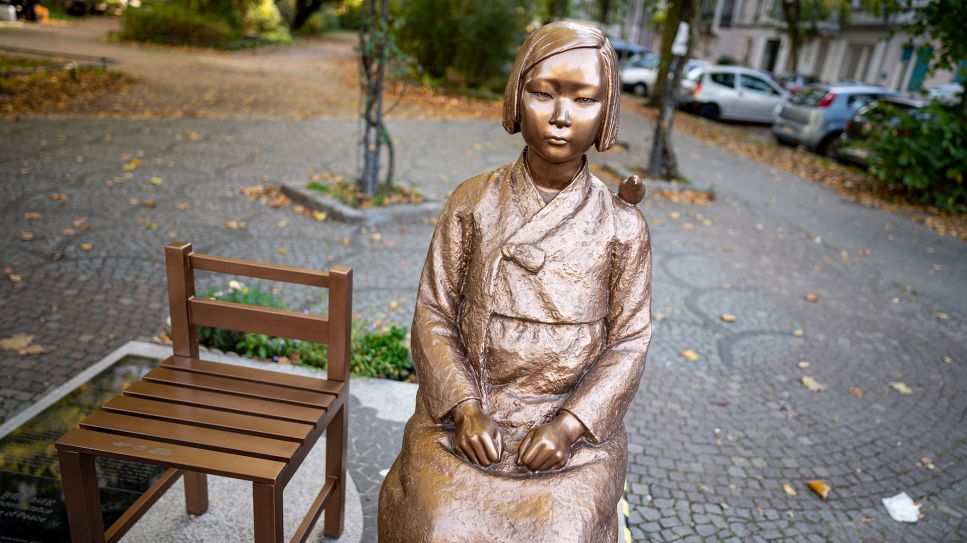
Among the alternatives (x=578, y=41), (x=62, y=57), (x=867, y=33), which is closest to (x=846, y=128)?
(x=578, y=41)

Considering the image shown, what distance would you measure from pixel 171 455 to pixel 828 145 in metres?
14.3

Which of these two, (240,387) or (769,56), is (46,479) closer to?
(240,387)

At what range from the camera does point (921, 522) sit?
329 centimetres

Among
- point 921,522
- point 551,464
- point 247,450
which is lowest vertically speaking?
point 921,522

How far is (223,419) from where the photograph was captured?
2.19 meters

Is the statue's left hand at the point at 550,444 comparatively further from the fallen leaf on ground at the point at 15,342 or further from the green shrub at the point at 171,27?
the green shrub at the point at 171,27

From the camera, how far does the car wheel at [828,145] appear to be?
12.9 m

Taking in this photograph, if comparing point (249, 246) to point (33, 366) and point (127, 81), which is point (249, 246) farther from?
point (127, 81)

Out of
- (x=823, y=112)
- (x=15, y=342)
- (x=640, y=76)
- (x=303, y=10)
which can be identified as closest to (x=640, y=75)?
(x=640, y=76)

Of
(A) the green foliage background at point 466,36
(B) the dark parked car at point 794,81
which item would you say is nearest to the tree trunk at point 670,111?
(A) the green foliage background at point 466,36

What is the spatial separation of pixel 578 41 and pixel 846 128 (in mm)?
12406

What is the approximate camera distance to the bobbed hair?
70.9 inches

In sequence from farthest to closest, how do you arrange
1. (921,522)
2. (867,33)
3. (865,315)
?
(867,33)
(865,315)
(921,522)

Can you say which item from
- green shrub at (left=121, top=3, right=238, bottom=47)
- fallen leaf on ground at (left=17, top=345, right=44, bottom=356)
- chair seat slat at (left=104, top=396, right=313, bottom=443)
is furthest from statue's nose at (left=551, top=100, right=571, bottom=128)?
green shrub at (left=121, top=3, right=238, bottom=47)
